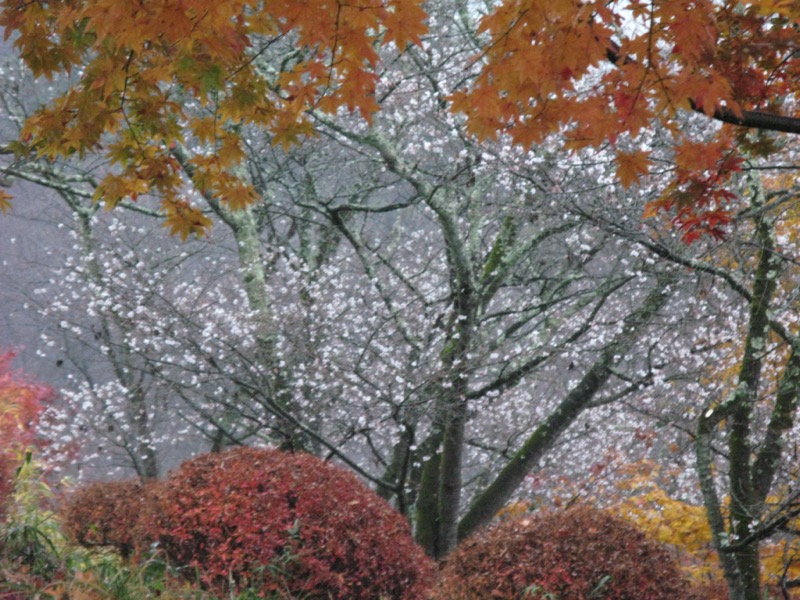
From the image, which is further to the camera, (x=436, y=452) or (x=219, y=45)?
(x=436, y=452)

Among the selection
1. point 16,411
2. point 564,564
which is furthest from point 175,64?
point 16,411

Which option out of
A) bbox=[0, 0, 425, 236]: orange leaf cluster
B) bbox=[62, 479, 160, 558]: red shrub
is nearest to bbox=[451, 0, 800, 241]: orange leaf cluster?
bbox=[0, 0, 425, 236]: orange leaf cluster

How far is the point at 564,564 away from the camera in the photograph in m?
3.70

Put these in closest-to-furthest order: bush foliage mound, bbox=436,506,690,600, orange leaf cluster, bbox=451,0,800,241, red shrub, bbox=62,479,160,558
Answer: orange leaf cluster, bbox=451,0,800,241
bush foliage mound, bbox=436,506,690,600
red shrub, bbox=62,479,160,558

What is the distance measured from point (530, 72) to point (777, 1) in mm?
827

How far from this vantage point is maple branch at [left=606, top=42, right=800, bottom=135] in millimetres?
2594

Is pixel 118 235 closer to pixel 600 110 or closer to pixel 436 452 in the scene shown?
pixel 436 452

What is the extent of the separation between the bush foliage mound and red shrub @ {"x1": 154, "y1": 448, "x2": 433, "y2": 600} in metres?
0.54

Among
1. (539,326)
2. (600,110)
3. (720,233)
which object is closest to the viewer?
(600,110)

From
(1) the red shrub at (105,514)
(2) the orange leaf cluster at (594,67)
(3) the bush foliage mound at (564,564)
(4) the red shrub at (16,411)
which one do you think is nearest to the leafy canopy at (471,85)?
(2) the orange leaf cluster at (594,67)

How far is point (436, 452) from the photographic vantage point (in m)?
7.37

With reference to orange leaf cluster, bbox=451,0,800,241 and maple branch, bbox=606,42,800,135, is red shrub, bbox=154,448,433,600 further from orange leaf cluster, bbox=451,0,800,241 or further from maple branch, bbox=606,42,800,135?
maple branch, bbox=606,42,800,135

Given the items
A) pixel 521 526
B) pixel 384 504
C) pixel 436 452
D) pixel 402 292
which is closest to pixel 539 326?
pixel 402 292

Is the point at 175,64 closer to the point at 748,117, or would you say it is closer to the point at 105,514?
the point at 748,117
